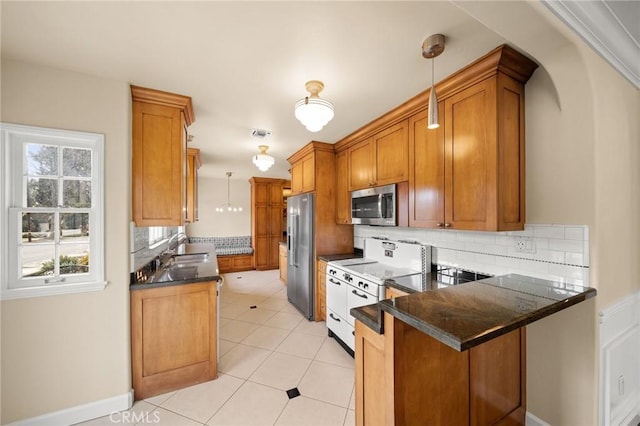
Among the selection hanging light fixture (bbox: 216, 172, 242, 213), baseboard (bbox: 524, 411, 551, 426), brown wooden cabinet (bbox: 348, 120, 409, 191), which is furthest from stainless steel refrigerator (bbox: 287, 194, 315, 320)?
hanging light fixture (bbox: 216, 172, 242, 213)

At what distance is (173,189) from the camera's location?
2283 millimetres

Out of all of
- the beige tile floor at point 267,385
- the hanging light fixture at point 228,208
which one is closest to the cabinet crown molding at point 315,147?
the beige tile floor at point 267,385

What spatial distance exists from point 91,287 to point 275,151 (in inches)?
115

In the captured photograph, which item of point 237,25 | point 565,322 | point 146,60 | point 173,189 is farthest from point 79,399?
point 565,322

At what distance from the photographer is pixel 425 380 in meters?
1.22

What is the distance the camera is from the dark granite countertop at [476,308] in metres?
0.96

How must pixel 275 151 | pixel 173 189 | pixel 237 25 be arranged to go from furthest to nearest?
1. pixel 275 151
2. pixel 173 189
3. pixel 237 25

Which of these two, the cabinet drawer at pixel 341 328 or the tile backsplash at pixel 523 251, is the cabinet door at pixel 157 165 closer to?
the cabinet drawer at pixel 341 328

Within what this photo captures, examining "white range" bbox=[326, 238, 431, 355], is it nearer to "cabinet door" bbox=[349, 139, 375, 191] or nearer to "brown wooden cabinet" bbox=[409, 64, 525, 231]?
"brown wooden cabinet" bbox=[409, 64, 525, 231]

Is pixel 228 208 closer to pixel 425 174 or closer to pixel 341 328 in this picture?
pixel 341 328

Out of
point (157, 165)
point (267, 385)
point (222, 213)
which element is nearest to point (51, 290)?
point (157, 165)

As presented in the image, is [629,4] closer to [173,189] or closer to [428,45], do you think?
[428,45]

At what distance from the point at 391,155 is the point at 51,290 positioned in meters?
3.06

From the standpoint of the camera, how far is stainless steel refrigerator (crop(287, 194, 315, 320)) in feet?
11.8
